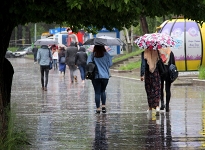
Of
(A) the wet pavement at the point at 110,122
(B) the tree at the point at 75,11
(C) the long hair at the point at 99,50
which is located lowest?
(A) the wet pavement at the point at 110,122

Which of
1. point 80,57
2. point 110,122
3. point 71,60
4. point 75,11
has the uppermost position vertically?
point 75,11

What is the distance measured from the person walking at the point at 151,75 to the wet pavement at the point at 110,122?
0.37 m

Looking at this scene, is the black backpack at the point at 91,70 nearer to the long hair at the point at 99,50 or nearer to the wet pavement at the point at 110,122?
the long hair at the point at 99,50

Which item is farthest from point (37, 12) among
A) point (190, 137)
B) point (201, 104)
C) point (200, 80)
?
point (200, 80)

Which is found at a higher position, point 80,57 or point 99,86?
point 80,57

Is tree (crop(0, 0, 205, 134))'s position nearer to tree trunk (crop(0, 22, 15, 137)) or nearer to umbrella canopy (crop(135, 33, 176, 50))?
tree trunk (crop(0, 22, 15, 137))

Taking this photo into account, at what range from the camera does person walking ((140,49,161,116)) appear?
1540 centimetres

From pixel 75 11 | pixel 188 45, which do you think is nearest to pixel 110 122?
pixel 75 11

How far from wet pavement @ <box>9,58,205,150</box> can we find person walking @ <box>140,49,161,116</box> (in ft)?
1.23

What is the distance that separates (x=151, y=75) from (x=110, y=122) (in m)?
1.76

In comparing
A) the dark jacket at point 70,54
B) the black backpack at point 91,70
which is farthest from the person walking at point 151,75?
the dark jacket at point 70,54

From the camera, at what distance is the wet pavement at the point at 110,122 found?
11.1m

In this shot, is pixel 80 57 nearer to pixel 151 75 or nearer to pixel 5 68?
pixel 151 75

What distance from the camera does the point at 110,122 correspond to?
14.3 meters
